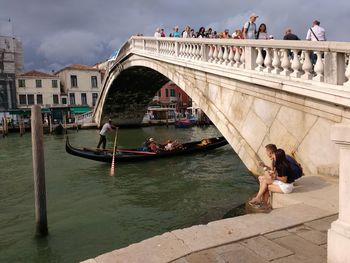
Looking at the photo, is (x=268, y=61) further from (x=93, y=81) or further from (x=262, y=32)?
(x=93, y=81)

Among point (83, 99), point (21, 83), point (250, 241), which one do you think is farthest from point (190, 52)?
point (83, 99)

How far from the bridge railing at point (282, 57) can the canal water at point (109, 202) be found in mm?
1775

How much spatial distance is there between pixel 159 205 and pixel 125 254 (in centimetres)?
310

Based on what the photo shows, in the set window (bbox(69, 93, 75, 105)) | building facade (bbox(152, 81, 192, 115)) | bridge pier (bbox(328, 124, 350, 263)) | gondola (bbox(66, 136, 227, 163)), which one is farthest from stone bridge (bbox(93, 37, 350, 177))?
building facade (bbox(152, 81, 192, 115))

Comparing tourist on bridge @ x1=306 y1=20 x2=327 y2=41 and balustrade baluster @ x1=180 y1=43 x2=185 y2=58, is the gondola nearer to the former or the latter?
balustrade baluster @ x1=180 y1=43 x2=185 y2=58

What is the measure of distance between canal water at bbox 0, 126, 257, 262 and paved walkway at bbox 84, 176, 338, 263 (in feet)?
5.38

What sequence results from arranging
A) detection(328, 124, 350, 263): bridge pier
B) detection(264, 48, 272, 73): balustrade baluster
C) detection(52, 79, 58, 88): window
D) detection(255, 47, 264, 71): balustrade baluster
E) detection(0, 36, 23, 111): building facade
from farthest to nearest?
detection(52, 79, 58, 88): window, detection(0, 36, 23, 111): building facade, detection(255, 47, 264, 71): balustrade baluster, detection(264, 48, 272, 73): balustrade baluster, detection(328, 124, 350, 263): bridge pier

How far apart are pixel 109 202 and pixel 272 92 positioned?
2.72 m

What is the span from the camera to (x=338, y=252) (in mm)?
1544

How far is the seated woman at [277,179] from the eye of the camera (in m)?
2.77

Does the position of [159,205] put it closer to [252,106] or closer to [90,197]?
[90,197]

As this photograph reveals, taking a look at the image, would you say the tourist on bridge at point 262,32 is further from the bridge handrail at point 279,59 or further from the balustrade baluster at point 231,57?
the balustrade baluster at point 231,57

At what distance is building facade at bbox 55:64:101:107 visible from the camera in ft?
84.7

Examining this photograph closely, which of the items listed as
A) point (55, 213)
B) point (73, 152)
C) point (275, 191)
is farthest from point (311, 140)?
point (73, 152)
